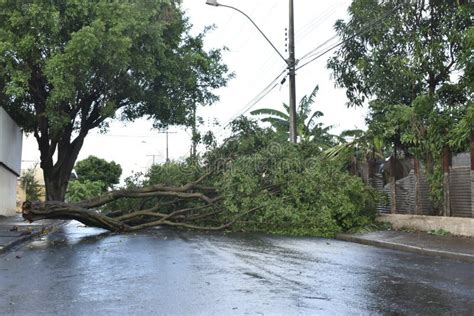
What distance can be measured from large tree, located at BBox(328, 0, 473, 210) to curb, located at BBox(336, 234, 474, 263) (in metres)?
3.37

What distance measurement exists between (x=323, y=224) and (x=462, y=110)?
5360 mm

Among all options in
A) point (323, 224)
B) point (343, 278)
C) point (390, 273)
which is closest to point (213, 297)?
point (343, 278)

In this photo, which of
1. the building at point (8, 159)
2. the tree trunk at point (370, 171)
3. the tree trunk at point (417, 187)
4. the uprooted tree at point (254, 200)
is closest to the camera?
the tree trunk at point (417, 187)

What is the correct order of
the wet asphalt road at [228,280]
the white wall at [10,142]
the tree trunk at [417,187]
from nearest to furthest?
the wet asphalt road at [228,280] → the tree trunk at [417,187] → the white wall at [10,142]

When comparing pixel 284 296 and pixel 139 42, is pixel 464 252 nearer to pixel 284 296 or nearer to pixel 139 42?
pixel 284 296

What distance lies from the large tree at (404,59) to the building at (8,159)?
1467cm

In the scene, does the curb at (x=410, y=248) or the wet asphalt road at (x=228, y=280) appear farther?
the curb at (x=410, y=248)

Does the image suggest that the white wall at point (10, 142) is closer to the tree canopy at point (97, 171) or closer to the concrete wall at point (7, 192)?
the concrete wall at point (7, 192)

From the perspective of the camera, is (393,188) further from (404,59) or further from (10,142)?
(10,142)

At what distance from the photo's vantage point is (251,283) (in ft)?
25.6

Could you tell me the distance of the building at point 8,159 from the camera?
23.3m

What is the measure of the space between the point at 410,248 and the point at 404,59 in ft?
25.6

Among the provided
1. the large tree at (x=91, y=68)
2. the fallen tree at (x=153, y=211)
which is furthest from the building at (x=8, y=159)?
the fallen tree at (x=153, y=211)

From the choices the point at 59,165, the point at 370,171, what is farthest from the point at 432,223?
the point at 59,165
